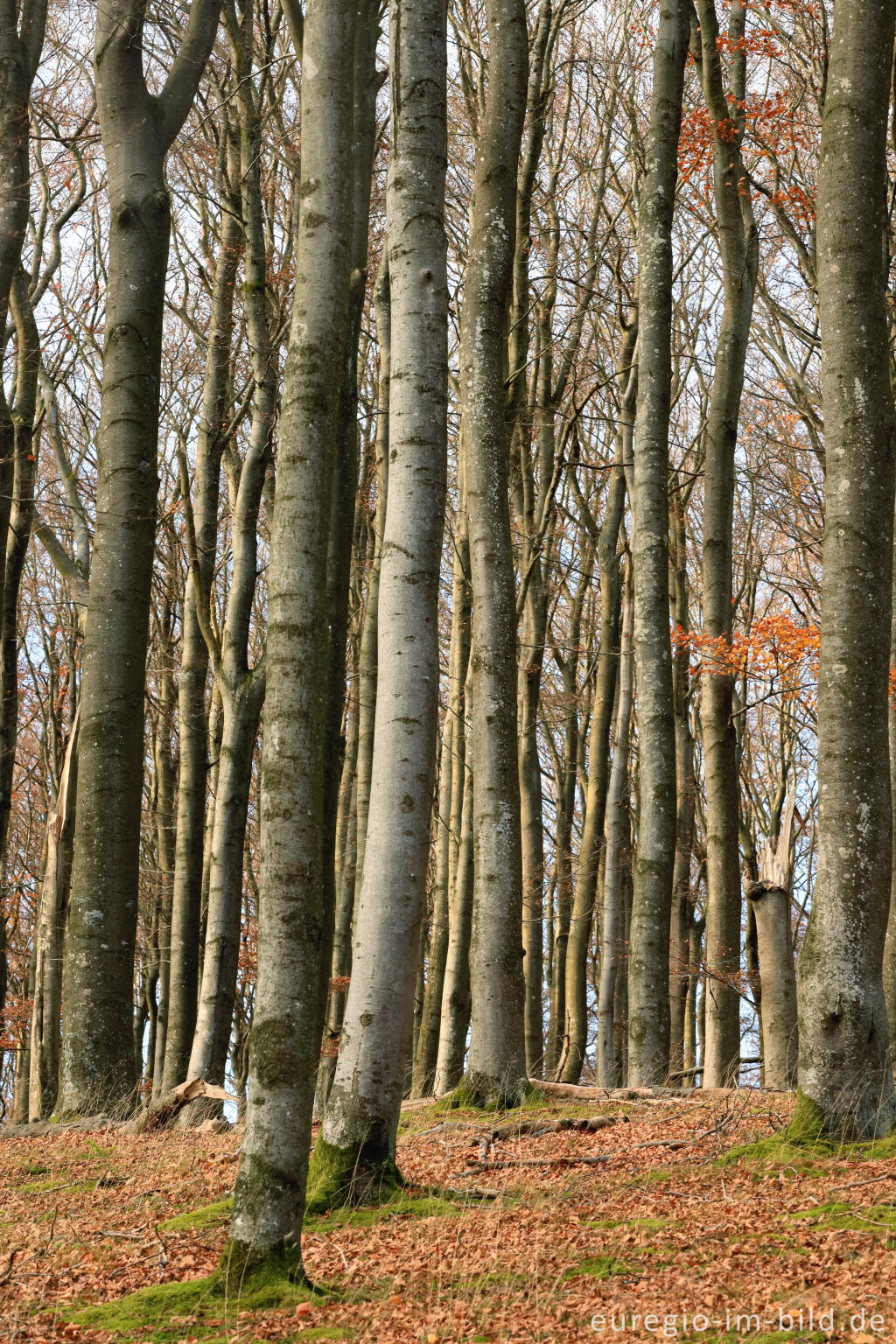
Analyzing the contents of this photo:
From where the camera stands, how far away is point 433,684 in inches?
206

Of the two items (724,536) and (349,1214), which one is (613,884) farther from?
(349,1214)

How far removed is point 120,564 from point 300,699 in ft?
16.6

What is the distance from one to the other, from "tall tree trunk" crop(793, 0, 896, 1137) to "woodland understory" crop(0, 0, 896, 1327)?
0.03 meters

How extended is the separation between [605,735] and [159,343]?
24.3 feet

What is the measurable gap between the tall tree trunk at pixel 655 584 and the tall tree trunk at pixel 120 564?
13.6 ft

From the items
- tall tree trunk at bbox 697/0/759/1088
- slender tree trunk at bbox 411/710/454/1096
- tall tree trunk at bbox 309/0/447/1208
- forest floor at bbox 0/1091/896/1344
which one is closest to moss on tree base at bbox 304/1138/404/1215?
tall tree trunk at bbox 309/0/447/1208

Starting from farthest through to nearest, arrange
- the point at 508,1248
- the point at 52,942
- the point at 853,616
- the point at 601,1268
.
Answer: the point at 52,942 → the point at 853,616 → the point at 508,1248 → the point at 601,1268

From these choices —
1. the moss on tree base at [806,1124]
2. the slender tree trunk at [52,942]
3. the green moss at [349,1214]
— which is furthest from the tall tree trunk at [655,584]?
the slender tree trunk at [52,942]

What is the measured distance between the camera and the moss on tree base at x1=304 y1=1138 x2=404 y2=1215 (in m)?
4.73

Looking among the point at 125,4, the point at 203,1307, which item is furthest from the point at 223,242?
the point at 203,1307

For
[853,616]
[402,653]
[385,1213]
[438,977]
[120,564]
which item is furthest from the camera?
[438,977]

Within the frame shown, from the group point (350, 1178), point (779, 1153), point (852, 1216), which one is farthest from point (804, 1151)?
point (350, 1178)

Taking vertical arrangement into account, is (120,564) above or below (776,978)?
above

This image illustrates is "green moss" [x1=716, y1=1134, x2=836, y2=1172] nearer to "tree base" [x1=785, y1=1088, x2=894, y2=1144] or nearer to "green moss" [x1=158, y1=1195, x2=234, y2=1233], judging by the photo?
"tree base" [x1=785, y1=1088, x2=894, y2=1144]
